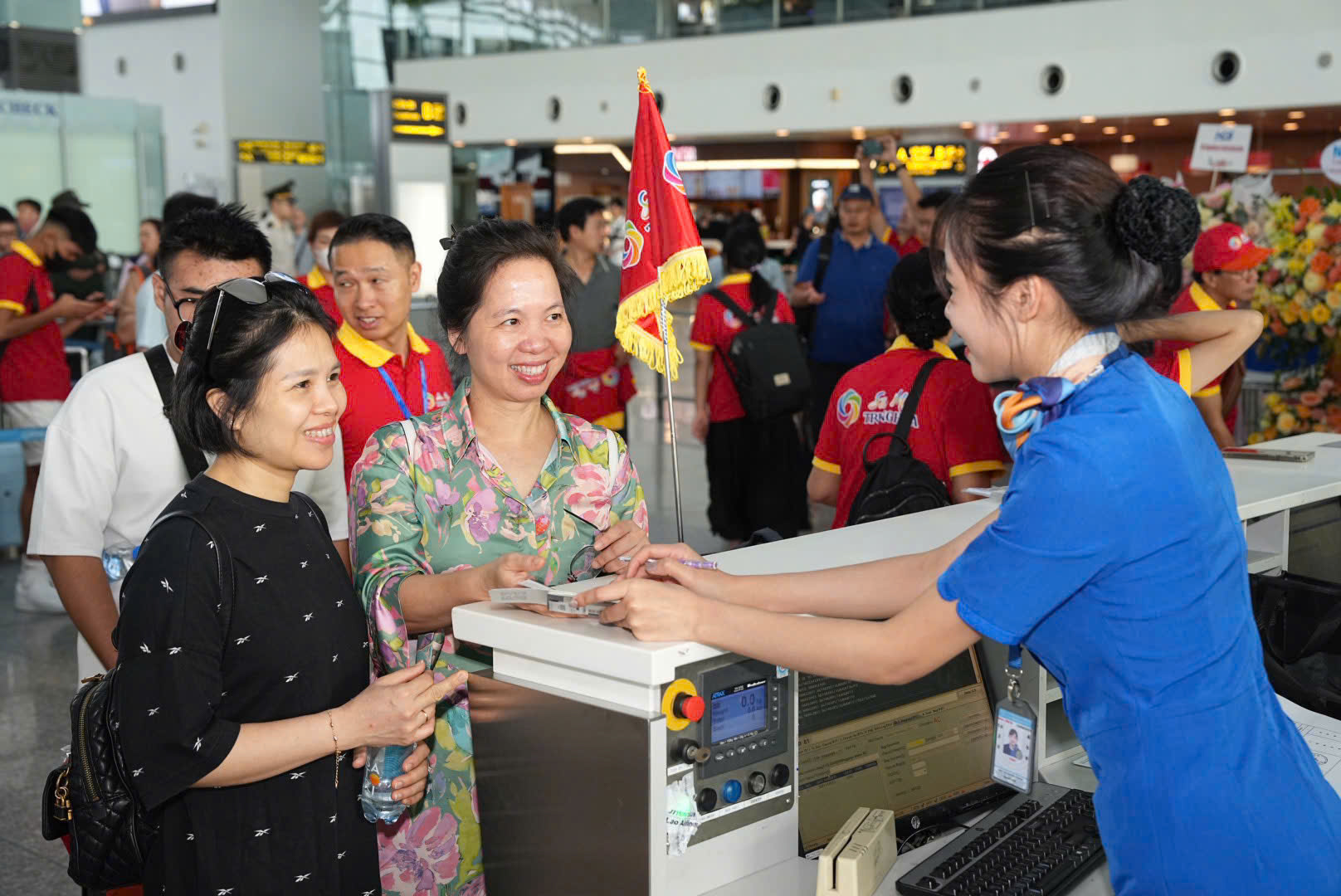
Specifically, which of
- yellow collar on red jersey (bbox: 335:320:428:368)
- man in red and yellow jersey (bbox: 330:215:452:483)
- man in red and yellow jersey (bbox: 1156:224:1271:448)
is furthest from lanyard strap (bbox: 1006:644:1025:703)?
man in red and yellow jersey (bbox: 1156:224:1271:448)

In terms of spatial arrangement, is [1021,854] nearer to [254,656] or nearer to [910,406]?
[254,656]

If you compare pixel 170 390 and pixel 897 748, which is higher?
pixel 170 390

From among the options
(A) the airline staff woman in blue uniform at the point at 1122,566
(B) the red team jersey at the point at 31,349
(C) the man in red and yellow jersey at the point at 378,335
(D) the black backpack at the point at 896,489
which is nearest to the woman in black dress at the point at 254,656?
(A) the airline staff woman in blue uniform at the point at 1122,566

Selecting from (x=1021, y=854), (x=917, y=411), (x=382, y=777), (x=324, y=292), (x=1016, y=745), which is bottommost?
(x=1021, y=854)

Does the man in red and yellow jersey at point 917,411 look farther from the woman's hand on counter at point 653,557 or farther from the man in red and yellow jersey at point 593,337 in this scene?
the man in red and yellow jersey at point 593,337

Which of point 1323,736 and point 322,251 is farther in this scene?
point 322,251

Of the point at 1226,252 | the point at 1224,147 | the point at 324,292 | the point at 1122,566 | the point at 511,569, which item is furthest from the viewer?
the point at 1224,147

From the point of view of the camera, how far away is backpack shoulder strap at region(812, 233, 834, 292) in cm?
694

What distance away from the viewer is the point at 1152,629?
1.38 m

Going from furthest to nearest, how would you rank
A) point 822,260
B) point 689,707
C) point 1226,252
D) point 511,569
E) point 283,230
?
point 283,230
point 822,260
point 1226,252
point 511,569
point 689,707

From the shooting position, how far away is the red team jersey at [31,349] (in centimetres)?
630

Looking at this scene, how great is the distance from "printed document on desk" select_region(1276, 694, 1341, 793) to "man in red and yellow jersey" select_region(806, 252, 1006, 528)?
1013 millimetres

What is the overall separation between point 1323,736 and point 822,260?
198 inches

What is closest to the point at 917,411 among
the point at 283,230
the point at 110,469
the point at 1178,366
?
the point at 1178,366
